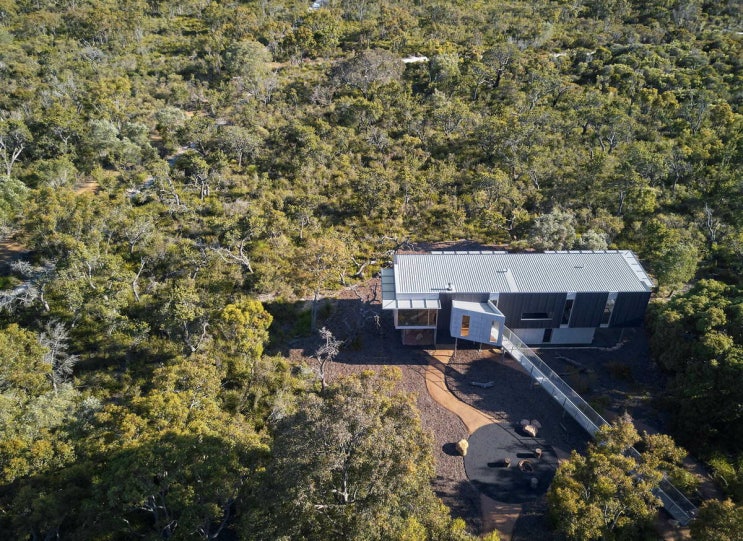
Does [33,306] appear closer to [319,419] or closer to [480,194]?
[319,419]

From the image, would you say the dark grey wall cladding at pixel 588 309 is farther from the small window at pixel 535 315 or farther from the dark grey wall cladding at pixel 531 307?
the small window at pixel 535 315

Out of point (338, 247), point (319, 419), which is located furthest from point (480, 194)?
point (319, 419)

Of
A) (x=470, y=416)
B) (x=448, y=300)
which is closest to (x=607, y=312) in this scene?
(x=448, y=300)

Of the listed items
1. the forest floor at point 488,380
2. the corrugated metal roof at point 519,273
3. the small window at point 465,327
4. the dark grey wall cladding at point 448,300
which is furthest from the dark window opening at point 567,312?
the small window at point 465,327

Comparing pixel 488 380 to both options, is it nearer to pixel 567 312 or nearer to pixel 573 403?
pixel 573 403

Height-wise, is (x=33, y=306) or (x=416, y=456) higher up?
(x=416, y=456)

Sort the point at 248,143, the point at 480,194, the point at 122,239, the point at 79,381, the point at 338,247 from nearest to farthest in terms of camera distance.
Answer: the point at 79,381, the point at 338,247, the point at 122,239, the point at 480,194, the point at 248,143
